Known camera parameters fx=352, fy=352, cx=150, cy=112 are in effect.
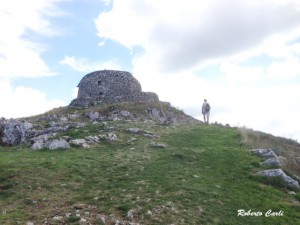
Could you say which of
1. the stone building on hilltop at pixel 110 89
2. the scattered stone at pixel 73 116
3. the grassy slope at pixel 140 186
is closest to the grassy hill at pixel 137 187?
the grassy slope at pixel 140 186

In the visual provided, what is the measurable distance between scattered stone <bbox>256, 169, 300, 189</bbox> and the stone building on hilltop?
27.8m

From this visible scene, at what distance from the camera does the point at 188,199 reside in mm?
13344

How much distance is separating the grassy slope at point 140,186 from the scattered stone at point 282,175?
2.27ft

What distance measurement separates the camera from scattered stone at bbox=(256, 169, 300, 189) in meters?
16.2

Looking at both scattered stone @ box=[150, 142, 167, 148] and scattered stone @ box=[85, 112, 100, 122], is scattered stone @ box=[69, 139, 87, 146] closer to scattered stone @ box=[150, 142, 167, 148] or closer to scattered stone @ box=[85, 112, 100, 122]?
scattered stone @ box=[150, 142, 167, 148]

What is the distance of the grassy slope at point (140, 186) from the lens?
1195 cm

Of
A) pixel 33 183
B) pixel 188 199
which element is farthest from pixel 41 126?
pixel 188 199

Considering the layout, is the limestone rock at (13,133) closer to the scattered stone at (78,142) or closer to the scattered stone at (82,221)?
the scattered stone at (78,142)

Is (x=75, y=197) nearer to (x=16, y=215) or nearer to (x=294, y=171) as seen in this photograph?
(x=16, y=215)

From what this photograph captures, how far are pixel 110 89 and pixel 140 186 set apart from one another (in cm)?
3017

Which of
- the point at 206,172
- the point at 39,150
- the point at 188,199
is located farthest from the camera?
the point at 39,150

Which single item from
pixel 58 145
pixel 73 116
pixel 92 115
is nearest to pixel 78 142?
pixel 58 145

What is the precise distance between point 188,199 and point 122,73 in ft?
109

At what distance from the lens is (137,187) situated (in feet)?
47.2
